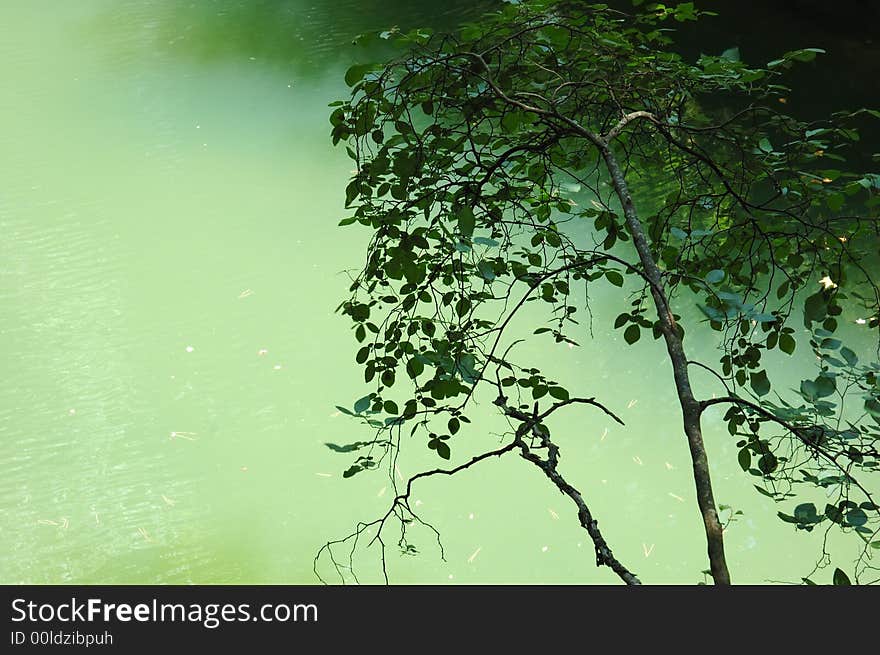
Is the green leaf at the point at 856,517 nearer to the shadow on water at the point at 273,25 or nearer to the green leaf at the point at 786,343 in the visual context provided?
the green leaf at the point at 786,343

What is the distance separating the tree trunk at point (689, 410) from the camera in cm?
98

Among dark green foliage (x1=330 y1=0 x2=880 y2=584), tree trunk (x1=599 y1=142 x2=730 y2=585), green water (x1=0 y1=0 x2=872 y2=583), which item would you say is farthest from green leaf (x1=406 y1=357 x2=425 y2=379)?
green water (x1=0 y1=0 x2=872 y2=583)

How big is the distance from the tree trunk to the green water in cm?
151


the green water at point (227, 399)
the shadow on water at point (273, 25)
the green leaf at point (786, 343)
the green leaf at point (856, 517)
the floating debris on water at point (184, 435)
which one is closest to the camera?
the green leaf at point (856, 517)

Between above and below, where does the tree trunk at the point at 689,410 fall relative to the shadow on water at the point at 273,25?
below

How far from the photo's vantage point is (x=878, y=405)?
116 centimetres

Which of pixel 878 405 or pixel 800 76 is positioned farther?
pixel 800 76

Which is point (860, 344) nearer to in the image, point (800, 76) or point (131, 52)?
point (800, 76)

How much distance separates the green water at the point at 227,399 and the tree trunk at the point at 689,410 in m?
1.51

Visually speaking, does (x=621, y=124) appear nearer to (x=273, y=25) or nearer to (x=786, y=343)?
(x=786, y=343)

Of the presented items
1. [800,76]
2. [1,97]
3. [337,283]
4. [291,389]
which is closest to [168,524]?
[291,389]

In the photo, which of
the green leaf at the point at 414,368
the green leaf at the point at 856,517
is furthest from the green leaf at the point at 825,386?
the green leaf at the point at 414,368

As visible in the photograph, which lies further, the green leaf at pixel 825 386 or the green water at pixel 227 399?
the green water at pixel 227 399
